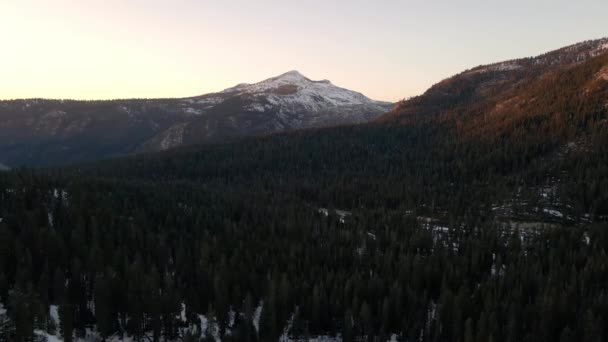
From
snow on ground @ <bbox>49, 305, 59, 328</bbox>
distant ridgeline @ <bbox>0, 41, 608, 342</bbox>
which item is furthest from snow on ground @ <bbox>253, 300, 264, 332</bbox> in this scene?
snow on ground @ <bbox>49, 305, 59, 328</bbox>

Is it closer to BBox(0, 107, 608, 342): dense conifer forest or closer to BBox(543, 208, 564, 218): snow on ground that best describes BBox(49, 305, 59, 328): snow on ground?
BBox(0, 107, 608, 342): dense conifer forest

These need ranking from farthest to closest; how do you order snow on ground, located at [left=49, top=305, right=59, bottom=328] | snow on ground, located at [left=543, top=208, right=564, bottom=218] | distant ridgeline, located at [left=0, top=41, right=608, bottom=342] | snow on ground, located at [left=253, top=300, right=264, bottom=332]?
snow on ground, located at [left=543, top=208, right=564, bottom=218], snow on ground, located at [left=253, top=300, right=264, bottom=332], distant ridgeline, located at [left=0, top=41, right=608, bottom=342], snow on ground, located at [left=49, top=305, right=59, bottom=328]

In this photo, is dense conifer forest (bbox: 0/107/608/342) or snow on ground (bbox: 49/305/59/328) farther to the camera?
dense conifer forest (bbox: 0/107/608/342)

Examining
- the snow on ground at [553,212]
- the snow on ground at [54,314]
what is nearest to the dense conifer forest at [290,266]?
the snow on ground at [553,212]

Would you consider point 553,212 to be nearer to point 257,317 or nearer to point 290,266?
point 290,266

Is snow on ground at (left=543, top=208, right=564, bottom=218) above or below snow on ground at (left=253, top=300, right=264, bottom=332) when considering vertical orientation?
above

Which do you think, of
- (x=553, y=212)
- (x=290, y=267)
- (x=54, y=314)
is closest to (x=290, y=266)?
(x=290, y=267)

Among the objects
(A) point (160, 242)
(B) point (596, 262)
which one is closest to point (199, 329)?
(A) point (160, 242)

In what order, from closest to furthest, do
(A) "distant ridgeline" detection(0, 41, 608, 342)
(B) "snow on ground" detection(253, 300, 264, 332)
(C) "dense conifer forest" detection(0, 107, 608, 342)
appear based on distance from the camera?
(A) "distant ridgeline" detection(0, 41, 608, 342), (C) "dense conifer forest" detection(0, 107, 608, 342), (B) "snow on ground" detection(253, 300, 264, 332)

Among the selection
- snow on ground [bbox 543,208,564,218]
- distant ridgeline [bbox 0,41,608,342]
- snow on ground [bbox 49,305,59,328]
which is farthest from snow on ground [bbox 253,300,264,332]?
snow on ground [bbox 543,208,564,218]

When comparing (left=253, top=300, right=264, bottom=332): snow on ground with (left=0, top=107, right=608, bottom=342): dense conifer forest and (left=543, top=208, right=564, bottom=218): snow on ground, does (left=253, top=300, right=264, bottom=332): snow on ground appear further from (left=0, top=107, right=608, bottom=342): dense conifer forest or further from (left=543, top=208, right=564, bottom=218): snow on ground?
(left=543, top=208, right=564, bottom=218): snow on ground

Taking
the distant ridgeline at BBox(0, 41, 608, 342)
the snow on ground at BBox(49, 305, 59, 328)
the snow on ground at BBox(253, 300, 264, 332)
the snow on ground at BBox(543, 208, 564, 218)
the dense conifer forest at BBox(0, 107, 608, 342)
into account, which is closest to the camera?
the snow on ground at BBox(49, 305, 59, 328)

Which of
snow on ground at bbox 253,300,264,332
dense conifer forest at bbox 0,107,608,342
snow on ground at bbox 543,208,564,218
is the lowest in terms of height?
snow on ground at bbox 253,300,264,332
